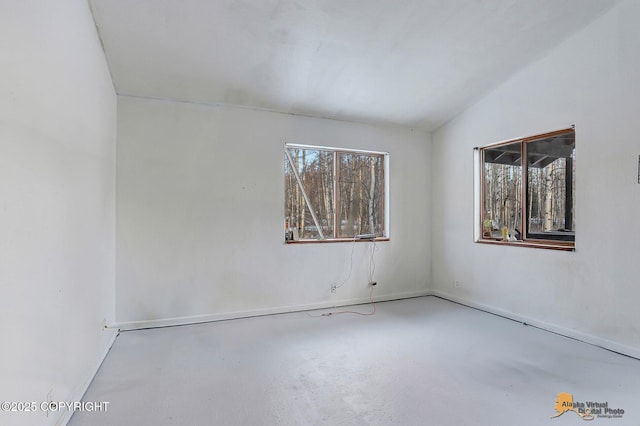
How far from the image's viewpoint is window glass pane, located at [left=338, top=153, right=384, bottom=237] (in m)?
4.93

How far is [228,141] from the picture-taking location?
4.14m

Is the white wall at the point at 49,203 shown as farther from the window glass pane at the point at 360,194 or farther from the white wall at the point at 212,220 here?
the window glass pane at the point at 360,194

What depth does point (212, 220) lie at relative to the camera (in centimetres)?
405

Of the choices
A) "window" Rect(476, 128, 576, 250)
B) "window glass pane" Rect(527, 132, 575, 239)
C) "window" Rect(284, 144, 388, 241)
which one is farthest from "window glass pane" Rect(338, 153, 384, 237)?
"window glass pane" Rect(527, 132, 575, 239)

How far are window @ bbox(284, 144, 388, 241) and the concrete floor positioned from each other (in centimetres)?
143

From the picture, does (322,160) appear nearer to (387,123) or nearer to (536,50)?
(387,123)

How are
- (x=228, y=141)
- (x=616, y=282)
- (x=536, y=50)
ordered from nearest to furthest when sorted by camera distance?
(x=616, y=282) < (x=536, y=50) < (x=228, y=141)

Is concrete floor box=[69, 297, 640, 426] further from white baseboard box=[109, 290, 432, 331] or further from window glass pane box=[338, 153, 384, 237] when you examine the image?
window glass pane box=[338, 153, 384, 237]

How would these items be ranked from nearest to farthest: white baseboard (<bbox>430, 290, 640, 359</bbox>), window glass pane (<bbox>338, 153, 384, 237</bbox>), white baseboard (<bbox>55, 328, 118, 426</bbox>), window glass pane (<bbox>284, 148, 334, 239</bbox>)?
white baseboard (<bbox>55, 328, 118, 426</bbox>)
white baseboard (<bbox>430, 290, 640, 359</bbox>)
window glass pane (<bbox>284, 148, 334, 239</bbox>)
window glass pane (<bbox>338, 153, 384, 237</bbox>)

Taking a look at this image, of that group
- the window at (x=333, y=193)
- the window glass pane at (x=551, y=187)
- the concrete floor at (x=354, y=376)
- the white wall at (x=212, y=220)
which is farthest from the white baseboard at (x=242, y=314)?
the window glass pane at (x=551, y=187)

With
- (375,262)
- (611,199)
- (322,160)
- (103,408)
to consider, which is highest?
(322,160)

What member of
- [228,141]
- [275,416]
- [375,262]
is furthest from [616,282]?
[228,141]

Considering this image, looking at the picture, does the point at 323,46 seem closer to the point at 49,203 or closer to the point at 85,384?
the point at 49,203

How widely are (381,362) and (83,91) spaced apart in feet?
10.6
